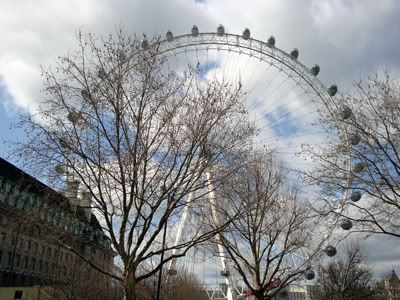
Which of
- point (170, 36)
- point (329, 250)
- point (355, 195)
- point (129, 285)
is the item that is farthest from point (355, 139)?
point (170, 36)

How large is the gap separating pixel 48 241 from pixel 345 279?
47.2 m

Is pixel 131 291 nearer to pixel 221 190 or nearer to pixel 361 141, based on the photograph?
pixel 221 190

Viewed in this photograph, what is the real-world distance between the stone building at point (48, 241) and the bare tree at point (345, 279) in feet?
91.1

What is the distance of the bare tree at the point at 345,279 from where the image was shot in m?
56.2

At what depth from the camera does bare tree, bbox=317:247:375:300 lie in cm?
5619

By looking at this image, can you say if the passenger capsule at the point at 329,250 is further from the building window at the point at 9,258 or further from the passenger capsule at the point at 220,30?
the building window at the point at 9,258

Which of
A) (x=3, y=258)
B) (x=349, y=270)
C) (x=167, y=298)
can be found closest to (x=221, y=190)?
(x=167, y=298)

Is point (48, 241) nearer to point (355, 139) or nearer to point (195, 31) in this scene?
point (355, 139)

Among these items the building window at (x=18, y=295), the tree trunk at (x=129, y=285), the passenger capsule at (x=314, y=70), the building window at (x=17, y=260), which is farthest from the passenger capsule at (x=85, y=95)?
the building window at (x=17, y=260)

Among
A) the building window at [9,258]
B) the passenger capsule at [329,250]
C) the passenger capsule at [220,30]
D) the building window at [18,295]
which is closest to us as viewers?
the passenger capsule at [329,250]

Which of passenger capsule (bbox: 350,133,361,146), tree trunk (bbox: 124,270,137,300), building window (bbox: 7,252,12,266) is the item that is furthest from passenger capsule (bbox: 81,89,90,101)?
building window (bbox: 7,252,12,266)

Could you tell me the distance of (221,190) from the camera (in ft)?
66.4

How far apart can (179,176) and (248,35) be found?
23.6 meters

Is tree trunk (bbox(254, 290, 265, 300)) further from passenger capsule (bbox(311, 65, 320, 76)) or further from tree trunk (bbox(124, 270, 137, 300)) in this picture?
passenger capsule (bbox(311, 65, 320, 76))
